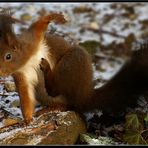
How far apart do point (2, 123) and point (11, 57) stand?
0.65 metres

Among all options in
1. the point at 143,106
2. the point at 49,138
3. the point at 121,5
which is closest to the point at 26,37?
the point at 49,138

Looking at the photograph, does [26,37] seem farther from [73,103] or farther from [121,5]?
[121,5]

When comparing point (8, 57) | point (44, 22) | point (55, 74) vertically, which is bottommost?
point (55, 74)

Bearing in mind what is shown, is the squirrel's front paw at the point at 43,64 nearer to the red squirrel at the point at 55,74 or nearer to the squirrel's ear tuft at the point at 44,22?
the red squirrel at the point at 55,74

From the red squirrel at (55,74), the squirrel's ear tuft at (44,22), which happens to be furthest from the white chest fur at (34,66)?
the squirrel's ear tuft at (44,22)

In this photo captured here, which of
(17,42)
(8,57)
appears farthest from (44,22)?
(8,57)

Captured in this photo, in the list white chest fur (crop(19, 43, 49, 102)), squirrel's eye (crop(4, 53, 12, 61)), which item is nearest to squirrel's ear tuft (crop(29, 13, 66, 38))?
white chest fur (crop(19, 43, 49, 102))

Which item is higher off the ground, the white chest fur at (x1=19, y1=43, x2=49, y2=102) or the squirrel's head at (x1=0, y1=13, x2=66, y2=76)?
the squirrel's head at (x1=0, y1=13, x2=66, y2=76)

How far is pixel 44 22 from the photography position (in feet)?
12.3

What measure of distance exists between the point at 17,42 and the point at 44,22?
0.81 feet

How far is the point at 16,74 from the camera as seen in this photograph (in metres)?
3.86

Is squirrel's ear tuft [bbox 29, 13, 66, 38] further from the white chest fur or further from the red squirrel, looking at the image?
the white chest fur

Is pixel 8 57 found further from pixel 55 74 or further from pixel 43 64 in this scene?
pixel 55 74

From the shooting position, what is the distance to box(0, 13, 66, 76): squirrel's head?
3625 millimetres
